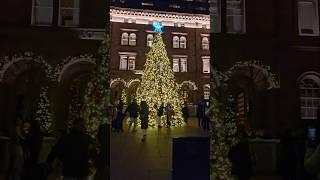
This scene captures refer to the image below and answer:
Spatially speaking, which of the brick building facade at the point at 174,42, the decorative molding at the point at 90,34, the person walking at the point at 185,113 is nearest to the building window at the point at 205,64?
the brick building facade at the point at 174,42

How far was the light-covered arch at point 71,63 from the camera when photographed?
465cm

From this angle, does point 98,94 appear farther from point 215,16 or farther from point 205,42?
point 205,42

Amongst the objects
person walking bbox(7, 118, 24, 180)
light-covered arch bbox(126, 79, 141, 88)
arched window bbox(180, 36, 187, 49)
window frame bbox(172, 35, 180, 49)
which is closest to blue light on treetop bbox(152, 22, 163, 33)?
window frame bbox(172, 35, 180, 49)

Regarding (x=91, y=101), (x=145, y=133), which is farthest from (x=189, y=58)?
(x=91, y=101)

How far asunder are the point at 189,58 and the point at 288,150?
265 centimetres

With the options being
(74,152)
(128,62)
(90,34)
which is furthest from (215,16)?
(128,62)

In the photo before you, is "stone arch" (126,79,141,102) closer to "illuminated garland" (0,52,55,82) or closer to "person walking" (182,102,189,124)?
"person walking" (182,102,189,124)

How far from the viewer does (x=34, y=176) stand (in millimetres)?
4148

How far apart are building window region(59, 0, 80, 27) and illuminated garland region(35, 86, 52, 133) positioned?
84cm

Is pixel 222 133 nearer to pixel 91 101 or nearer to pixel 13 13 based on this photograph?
pixel 91 101

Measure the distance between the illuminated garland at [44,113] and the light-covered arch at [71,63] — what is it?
0.25m

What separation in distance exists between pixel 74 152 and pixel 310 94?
3000 millimetres

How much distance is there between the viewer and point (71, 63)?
183 inches

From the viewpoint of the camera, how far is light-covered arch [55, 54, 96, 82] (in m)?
4.65
